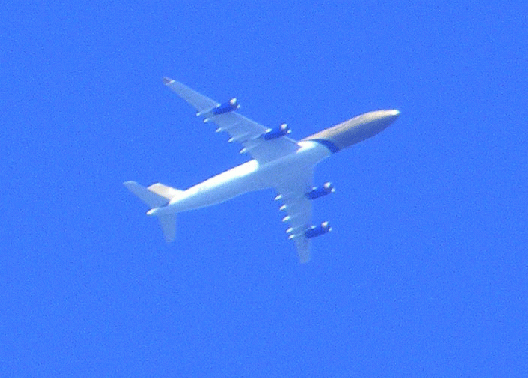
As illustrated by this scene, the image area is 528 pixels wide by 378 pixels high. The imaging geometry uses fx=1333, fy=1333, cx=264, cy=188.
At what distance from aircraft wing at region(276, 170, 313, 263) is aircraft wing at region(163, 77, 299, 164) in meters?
4.73

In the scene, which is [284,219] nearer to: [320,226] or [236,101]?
[320,226]

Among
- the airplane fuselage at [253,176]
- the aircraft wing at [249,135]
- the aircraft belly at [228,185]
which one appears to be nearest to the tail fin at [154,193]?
the airplane fuselage at [253,176]

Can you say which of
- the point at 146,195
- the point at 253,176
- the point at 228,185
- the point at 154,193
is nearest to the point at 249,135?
the point at 253,176

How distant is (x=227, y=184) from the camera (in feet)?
467

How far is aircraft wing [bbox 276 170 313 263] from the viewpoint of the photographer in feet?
483

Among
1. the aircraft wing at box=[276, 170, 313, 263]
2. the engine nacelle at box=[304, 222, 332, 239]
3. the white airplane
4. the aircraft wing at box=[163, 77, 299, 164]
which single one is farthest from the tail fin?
the engine nacelle at box=[304, 222, 332, 239]

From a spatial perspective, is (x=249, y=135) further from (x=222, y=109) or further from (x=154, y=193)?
(x=154, y=193)

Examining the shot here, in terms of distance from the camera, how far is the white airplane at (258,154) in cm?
13950

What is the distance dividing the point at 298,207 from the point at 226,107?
1818 centimetres

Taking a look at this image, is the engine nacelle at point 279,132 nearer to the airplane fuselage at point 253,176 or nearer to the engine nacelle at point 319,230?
the airplane fuselage at point 253,176

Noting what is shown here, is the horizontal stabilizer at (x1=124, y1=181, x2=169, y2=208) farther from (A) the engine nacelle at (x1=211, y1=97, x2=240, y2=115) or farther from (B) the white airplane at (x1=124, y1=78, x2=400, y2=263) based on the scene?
(A) the engine nacelle at (x1=211, y1=97, x2=240, y2=115)

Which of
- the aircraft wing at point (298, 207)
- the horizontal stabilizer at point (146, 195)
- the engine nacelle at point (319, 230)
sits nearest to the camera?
the horizontal stabilizer at point (146, 195)

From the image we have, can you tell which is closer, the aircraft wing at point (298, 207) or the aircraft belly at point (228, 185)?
the aircraft belly at point (228, 185)

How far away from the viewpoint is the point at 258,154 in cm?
14150
